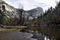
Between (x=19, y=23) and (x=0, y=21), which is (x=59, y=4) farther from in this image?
(x=0, y=21)

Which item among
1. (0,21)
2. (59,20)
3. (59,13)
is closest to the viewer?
(59,20)

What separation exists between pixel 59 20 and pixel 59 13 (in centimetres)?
2174

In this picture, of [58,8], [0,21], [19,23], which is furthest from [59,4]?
[0,21]

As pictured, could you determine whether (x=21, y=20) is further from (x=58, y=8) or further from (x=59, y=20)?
(x=59, y=20)

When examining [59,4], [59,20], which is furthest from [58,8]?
[59,20]

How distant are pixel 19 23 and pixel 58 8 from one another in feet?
230

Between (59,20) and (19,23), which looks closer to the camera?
(59,20)

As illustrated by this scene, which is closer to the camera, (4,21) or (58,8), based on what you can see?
(58,8)

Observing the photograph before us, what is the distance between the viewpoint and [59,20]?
102m

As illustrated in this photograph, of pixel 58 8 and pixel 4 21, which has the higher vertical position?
pixel 58 8

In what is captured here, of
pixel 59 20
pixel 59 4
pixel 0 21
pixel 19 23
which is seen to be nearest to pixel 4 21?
pixel 0 21

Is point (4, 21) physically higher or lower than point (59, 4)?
lower

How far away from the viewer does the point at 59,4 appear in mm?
129500

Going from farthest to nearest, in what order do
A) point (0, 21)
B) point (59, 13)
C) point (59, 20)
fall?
point (0, 21)
point (59, 13)
point (59, 20)
